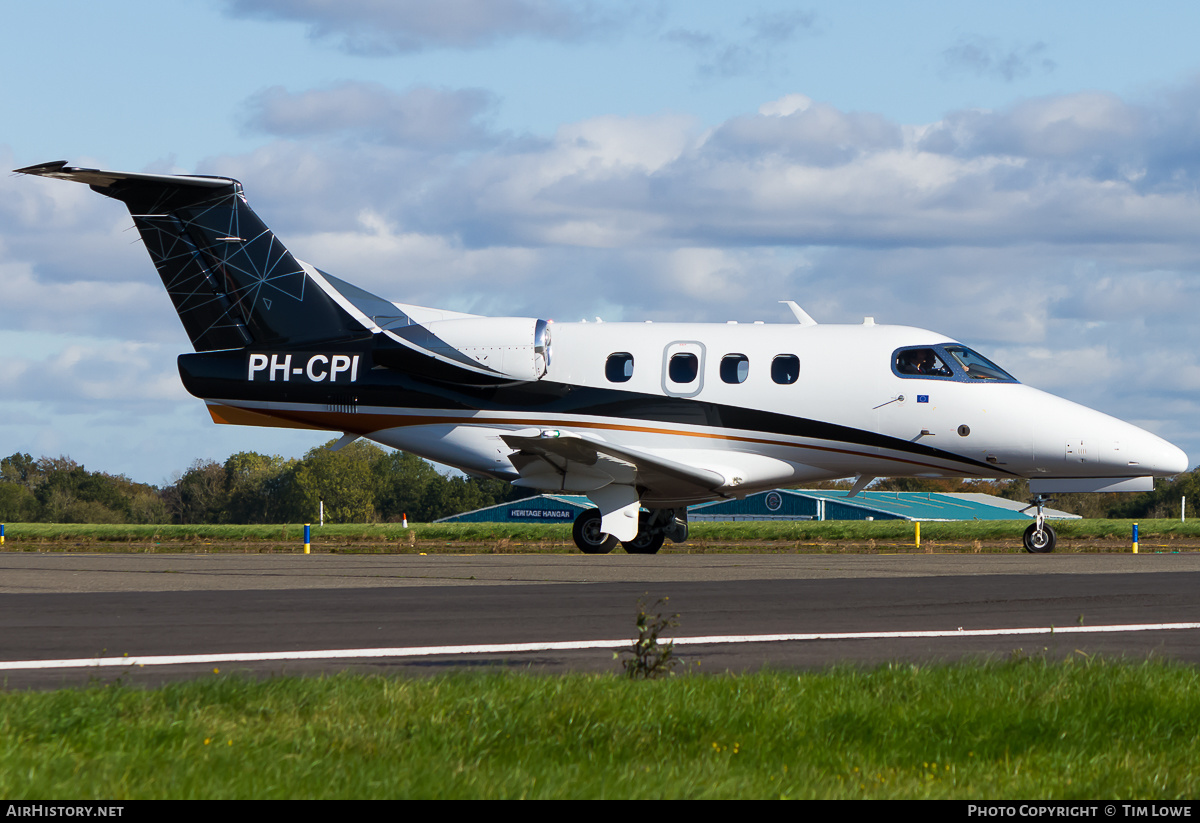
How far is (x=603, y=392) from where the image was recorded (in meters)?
23.1

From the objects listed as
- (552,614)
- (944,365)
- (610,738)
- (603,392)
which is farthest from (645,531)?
(610,738)

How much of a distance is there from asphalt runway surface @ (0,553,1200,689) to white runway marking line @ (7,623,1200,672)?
0.03 meters

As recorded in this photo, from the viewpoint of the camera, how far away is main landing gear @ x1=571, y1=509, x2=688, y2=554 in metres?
23.1

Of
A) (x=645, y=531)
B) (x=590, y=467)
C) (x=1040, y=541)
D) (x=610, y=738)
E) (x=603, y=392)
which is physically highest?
(x=603, y=392)

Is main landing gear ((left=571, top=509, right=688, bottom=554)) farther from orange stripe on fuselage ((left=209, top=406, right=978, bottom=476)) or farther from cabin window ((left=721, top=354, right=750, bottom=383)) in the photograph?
cabin window ((left=721, top=354, right=750, bottom=383))

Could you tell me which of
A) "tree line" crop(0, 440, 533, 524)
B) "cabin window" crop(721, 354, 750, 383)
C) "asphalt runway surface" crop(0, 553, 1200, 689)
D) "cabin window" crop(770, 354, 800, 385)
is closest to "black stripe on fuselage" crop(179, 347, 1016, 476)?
"cabin window" crop(721, 354, 750, 383)

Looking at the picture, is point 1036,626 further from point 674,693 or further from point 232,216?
point 232,216

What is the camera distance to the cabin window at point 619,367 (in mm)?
23141

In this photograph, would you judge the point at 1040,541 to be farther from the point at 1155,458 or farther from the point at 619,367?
the point at 619,367

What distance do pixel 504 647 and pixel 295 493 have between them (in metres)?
72.7

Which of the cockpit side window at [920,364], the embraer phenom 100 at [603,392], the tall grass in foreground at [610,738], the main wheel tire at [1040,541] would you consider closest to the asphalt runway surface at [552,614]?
the tall grass in foreground at [610,738]

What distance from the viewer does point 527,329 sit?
76.3 feet

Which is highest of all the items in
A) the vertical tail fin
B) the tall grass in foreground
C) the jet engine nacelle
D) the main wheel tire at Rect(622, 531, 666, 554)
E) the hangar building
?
the vertical tail fin

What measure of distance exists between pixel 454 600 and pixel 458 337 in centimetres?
1125
